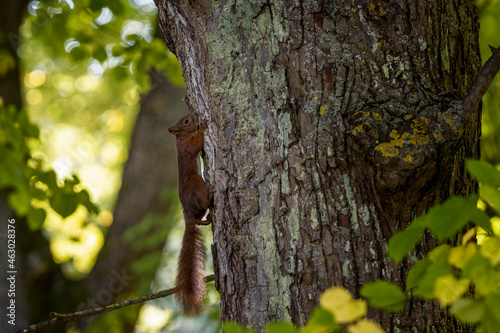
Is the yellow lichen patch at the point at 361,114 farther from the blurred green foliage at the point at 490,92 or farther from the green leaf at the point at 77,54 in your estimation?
the green leaf at the point at 77,54

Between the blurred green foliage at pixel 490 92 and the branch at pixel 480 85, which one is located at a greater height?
the blurred green foliage at pixel 490 92

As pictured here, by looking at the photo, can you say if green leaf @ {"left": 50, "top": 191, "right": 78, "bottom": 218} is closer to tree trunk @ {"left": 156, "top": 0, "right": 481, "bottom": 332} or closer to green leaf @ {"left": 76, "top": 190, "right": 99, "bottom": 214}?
green leaf @ {"left": 76, "top": 190, "right": 99, "bottom": 214}

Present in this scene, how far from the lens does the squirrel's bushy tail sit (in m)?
2.07

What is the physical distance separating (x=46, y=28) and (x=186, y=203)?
188 cm

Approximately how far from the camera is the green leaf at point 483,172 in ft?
2.80

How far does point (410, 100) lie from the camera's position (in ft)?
4.57

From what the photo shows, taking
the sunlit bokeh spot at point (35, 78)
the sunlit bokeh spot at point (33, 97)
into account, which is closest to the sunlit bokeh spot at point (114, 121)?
the sunlit bokeh spot at point (35, 78)

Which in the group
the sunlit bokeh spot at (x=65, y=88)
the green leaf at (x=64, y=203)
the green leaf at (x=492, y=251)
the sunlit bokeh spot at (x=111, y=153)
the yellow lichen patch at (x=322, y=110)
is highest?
the sunlit bokeh spot at (x=65, y=88)

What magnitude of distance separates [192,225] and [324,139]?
1.22 m

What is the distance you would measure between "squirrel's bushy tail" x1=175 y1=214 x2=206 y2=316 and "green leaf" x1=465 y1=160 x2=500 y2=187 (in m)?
1.42

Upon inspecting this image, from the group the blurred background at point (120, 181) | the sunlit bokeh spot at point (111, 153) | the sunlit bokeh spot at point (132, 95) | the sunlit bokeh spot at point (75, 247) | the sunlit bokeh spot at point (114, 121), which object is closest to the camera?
the blurred background at point (120, 181)

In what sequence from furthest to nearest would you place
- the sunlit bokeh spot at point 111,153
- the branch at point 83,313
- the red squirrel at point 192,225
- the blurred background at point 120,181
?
the sunlit bokeh spot at point 111,153 < the blurred background at point 120,181 < the red squirrel at point 192,225 < the branch at point 83,313

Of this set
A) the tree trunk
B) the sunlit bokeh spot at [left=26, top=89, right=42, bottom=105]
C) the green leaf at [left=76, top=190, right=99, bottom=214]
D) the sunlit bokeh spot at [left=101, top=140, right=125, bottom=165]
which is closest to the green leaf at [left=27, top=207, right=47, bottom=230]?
the green leaf at [left=76, top=190, right=99, bottom=214]

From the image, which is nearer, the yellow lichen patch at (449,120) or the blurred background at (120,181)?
the yellow lichen patch at (449,120)
